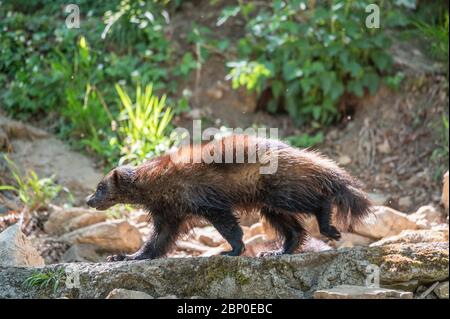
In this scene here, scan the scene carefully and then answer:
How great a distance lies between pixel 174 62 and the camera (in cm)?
1092

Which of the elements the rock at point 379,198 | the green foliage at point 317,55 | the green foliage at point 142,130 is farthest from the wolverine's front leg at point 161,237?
the green foliage at point 317,55

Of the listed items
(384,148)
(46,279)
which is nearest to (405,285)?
(46,279)

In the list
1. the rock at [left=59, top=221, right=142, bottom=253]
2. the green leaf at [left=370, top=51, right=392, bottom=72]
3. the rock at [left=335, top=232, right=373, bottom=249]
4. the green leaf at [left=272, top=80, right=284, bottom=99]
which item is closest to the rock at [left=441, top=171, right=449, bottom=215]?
the rock at [left=335, top=232, right=373, bottom=249]

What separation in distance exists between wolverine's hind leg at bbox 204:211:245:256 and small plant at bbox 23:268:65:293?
4.47 feet

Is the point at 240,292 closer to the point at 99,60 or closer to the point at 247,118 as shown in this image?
A: the point at 247,118

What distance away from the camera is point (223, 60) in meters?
11.0

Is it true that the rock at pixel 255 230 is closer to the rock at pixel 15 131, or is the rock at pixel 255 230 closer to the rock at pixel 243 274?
the rock at pixel 243 274

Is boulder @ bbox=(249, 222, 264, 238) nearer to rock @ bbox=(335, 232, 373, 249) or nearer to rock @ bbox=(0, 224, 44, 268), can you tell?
rock @ bbox=(335, 232, 373, 249)

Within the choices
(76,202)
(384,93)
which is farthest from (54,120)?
(384,93)

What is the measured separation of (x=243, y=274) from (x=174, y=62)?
5.64m

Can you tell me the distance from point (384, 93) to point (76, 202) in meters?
3.90

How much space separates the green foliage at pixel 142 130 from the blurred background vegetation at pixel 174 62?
20mm

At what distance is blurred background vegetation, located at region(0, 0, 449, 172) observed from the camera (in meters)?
10.1

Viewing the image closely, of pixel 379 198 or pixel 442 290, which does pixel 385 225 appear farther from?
pixel 442 290
